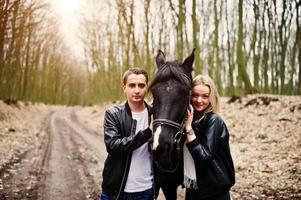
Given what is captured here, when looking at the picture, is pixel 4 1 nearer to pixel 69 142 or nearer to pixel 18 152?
pixel 18 152

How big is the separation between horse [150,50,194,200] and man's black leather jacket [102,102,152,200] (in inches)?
5.5

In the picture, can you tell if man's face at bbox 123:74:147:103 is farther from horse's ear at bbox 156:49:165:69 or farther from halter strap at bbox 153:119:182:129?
horse's ear at bbox 156:49:165:69

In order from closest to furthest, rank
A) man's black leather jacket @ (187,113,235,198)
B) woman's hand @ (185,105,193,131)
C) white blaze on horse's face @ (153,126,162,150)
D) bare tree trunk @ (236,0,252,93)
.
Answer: white blaze on horse's face @ (153,126,162,150) → man's black leather jacket @ (187,113,235,198) → woman's hand @ (185,105,193,131) → bare tree trunk @ (236,0,252,93)

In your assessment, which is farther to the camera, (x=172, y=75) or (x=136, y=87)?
(x=172, y=75)

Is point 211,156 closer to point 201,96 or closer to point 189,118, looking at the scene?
point 189,118

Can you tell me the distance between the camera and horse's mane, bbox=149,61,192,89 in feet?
11.0

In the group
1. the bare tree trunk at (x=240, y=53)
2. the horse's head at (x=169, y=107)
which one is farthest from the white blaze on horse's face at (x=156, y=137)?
the bare tree trunk at (x=240, y=53)

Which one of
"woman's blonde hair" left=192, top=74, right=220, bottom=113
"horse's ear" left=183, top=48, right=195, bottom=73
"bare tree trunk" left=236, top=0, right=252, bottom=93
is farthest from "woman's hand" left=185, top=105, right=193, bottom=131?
"bare tree trunk" left=236, top=0, right=252, bottom=93

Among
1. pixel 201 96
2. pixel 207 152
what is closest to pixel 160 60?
pixel 201 96

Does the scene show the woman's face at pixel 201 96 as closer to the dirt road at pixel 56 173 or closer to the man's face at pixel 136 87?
the man's face at pixel 136 87

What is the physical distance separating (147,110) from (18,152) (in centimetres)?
995

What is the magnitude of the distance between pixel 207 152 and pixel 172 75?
80 cm

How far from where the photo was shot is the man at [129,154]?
10.2ft

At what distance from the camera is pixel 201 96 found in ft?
11.0
